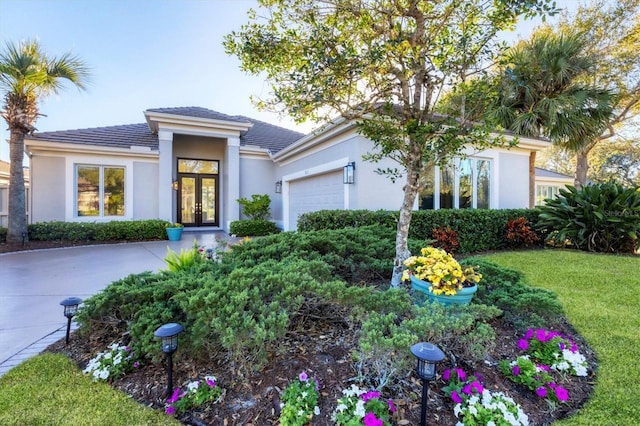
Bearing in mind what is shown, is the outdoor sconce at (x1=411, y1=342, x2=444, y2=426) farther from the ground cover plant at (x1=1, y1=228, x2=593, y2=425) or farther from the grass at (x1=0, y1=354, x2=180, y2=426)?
the grass at (x1=0, y1=354, x2=180, y2=426)

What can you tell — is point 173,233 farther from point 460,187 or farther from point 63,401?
point 460,187

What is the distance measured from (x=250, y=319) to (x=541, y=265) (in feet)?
22.0

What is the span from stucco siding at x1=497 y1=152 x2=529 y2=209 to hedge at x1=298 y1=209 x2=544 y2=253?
1.61 metres

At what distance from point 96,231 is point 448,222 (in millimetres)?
11378

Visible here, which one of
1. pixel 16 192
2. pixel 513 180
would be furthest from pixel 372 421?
pixel 16 192

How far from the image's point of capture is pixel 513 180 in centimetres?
1112

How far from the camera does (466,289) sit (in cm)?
339

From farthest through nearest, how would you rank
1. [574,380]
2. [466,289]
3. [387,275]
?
[387,275], [466,289], [574,380]

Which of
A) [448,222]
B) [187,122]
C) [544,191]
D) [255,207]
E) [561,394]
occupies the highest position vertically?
[187,122]

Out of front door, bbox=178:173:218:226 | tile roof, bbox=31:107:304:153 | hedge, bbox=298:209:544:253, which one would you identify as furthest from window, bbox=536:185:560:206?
front door, bbox=178:173:218:226

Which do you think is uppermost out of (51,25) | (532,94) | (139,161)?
(51,25)

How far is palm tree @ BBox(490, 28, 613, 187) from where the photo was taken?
29.8ft

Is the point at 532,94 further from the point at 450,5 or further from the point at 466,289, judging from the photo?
the point at 466,289

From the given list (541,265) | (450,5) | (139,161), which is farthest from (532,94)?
(139,161)
